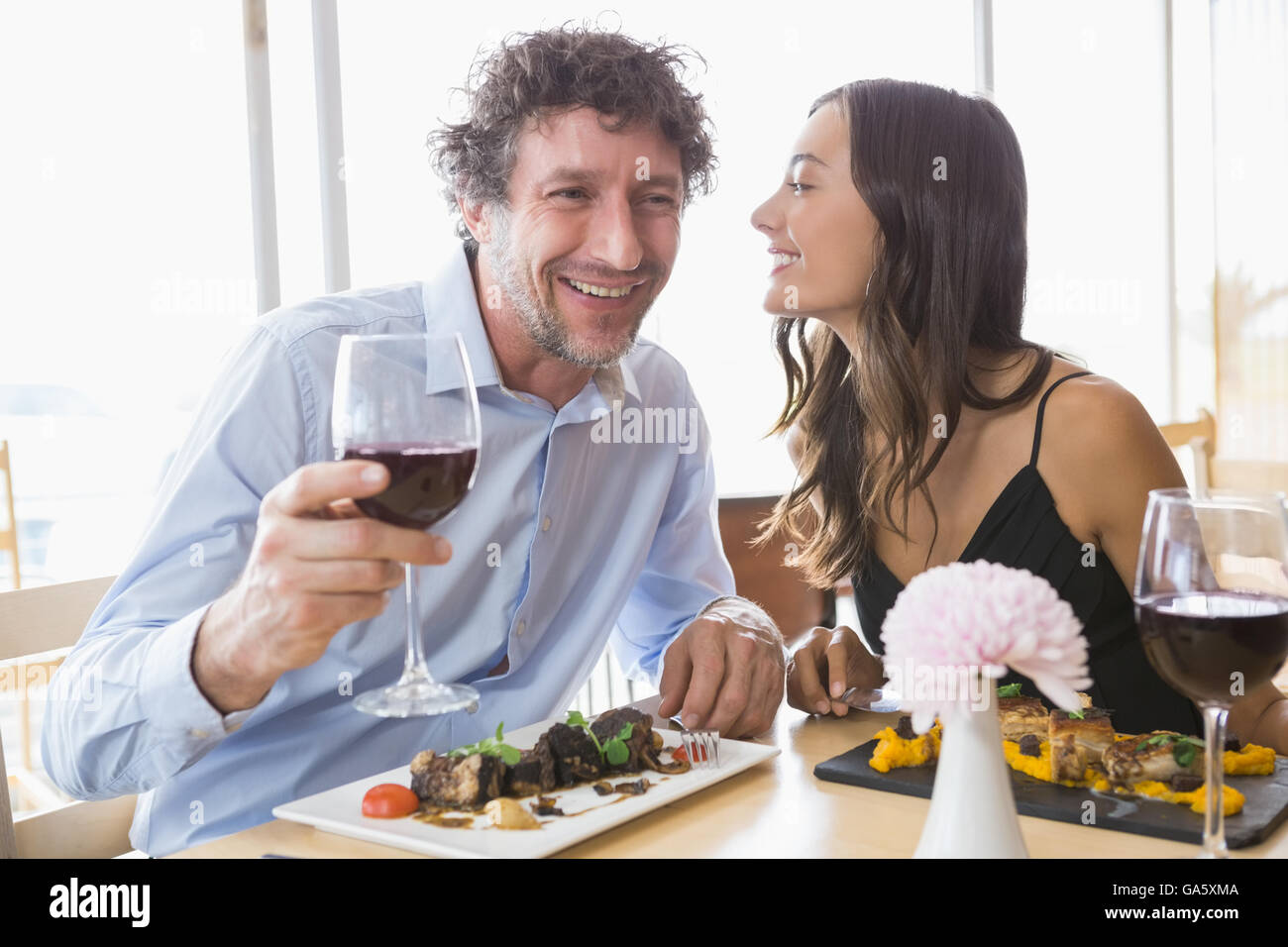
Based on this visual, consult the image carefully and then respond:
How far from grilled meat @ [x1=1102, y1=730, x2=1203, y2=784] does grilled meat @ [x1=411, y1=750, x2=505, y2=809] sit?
1.99 feet

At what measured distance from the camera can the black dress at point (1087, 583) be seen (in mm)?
1882

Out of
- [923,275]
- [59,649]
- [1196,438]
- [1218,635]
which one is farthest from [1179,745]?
[1196,438]

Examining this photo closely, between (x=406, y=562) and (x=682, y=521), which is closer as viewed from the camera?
(x=406, y=562)

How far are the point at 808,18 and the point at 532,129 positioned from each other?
3.15 metres

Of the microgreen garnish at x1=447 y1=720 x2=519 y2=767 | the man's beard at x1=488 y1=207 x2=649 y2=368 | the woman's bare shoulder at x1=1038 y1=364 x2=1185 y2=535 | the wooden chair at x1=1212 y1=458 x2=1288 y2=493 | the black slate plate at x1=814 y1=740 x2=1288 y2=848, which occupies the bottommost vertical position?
the wooden chair at x1=1212 y1=458 x2=1288 y2=493

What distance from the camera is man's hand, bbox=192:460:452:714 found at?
87cm

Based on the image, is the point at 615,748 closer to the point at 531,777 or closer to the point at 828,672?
the point at 531,777

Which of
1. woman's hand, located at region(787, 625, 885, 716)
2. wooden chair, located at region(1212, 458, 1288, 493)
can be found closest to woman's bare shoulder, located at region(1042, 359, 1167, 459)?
woman's hand, located at region(787, 625, 885, 716)

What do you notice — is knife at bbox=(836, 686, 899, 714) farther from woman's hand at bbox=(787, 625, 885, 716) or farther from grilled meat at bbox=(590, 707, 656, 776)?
grilled meat at bbox=(590, 707, 656, 776)

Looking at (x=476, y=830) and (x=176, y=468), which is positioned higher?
(x=176, y=468)
